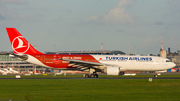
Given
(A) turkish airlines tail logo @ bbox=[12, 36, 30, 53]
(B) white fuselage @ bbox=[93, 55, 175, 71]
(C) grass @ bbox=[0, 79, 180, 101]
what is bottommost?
(C) grass @ bbox=[0, 79, 180, 101]

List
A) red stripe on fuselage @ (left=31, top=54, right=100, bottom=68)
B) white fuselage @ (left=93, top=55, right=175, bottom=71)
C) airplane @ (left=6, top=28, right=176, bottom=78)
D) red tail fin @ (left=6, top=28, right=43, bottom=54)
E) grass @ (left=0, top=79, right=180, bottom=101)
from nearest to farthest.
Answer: grass @ (left=0, top=79, right=180, bottom=101), airplane @ (left=6, top=28, right=176, bottom=78), white fuselage @ (left=93, top=55, right=175, bottom=71), red stripe on fuselage @ (left=31, top=54, right=100, bottom=68), red tail fin @ (left=6, top=28, right=43, bottom=54)

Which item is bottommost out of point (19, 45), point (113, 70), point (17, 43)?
point (113, 70)

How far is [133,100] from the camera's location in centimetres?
1870

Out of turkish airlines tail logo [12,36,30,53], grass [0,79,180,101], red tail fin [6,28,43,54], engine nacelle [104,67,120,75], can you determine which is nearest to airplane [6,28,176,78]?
red tail fin [6,28,43,54]

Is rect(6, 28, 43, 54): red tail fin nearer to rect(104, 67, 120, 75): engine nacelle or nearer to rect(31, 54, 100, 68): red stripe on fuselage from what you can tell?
rect(31, 54, 100, 68): red stripe on fuselage

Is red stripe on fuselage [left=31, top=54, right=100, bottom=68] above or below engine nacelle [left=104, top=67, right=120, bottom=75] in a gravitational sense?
above

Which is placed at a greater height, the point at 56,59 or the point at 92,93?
the point at 56,59

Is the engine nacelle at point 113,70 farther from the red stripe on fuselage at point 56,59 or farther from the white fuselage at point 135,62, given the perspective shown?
the red stripe on fuselage at point 56,59

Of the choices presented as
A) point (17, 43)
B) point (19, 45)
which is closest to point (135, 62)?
point (19, 45)

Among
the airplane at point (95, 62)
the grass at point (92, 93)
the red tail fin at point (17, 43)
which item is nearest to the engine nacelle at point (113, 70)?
the airplane at point (95, 62)

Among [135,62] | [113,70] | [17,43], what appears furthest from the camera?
[17,43]

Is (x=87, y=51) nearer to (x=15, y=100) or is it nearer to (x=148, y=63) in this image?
(x=148, y=63)

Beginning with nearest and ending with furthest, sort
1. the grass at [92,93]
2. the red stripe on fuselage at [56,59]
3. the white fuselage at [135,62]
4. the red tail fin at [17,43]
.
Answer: the grass at [92,93], the white fuselage at [135,62], the red stripe on fuselage at [56,59], the red tail fin at [17,43]

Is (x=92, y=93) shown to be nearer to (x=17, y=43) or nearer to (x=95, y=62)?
(x=95, y=62)
